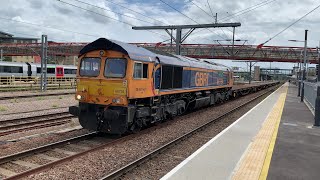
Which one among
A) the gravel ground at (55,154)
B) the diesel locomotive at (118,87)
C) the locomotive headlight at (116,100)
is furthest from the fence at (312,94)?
the gravel ground at (55,154)

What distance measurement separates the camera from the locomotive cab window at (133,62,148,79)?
11.4 meters

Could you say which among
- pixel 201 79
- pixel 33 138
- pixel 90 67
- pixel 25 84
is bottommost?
pixel 33 138

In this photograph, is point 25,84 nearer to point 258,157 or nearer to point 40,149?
point 40,149

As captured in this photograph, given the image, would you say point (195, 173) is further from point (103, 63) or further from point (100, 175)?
point (103, 63)

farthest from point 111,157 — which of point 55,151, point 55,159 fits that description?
point 55,151

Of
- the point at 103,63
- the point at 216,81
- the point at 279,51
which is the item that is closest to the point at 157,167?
the point at 103,63

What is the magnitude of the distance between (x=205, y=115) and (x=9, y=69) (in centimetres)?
3471

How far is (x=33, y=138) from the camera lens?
424 inches

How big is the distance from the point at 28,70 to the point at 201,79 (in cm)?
3573

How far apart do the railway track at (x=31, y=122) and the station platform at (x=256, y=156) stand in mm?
7038

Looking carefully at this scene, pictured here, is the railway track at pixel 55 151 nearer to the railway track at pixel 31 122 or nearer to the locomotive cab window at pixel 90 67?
the locomotive cab window at pixel 90 67

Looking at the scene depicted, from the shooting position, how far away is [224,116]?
59.4 feet

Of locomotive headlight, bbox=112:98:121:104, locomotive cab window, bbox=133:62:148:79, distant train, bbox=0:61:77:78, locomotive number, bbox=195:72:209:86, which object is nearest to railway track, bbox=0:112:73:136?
locomotive headlight, bbox=112:98:121:104

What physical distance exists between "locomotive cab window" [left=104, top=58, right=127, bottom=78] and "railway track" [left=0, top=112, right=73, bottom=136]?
4.04 metres
